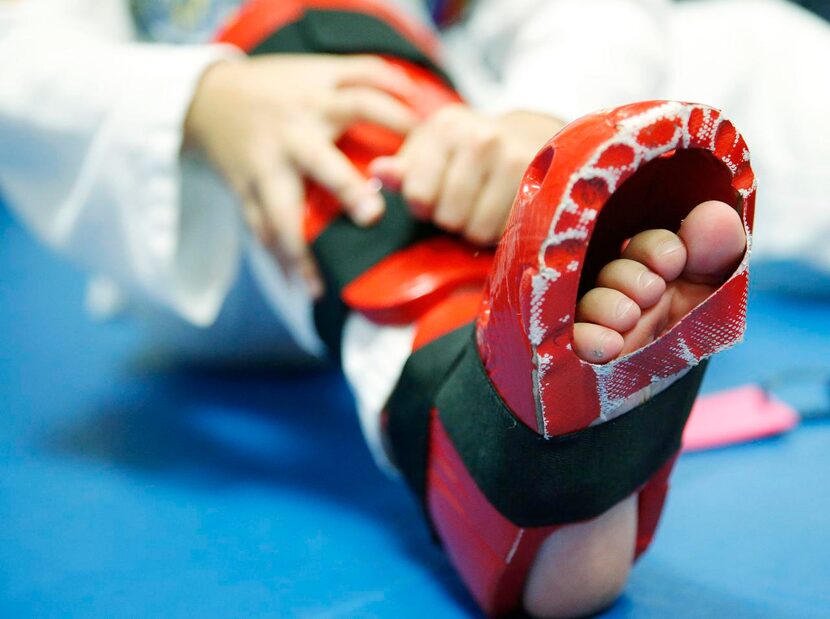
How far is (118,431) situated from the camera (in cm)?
62

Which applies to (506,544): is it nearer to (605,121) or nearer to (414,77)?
(605,121)

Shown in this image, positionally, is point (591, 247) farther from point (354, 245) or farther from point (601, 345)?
point (354, 245)

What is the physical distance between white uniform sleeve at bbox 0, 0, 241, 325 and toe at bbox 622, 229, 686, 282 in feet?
1.23

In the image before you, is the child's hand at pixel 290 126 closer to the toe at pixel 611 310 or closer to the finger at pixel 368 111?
the finger at pixel 368 111

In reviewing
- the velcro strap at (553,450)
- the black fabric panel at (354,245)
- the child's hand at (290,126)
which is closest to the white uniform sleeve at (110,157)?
the child's hand at (290,126)

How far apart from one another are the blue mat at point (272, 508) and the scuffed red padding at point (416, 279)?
5.5 inches

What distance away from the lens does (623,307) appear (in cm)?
29

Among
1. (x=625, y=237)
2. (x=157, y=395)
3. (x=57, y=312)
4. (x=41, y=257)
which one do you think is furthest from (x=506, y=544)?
(x=41, y=257)

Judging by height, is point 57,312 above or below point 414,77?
Result: below

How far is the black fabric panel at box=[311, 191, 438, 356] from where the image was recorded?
48 centimetres

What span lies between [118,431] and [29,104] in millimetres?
255

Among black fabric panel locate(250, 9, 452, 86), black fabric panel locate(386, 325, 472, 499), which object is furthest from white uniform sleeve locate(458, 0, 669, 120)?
black fabric panel locate(386, 325, 472, 499)

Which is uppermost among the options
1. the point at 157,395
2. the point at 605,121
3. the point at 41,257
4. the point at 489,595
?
the point at 605,121

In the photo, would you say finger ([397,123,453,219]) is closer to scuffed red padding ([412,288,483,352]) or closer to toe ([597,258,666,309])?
scuffed red padding ([412,288,483,352])
